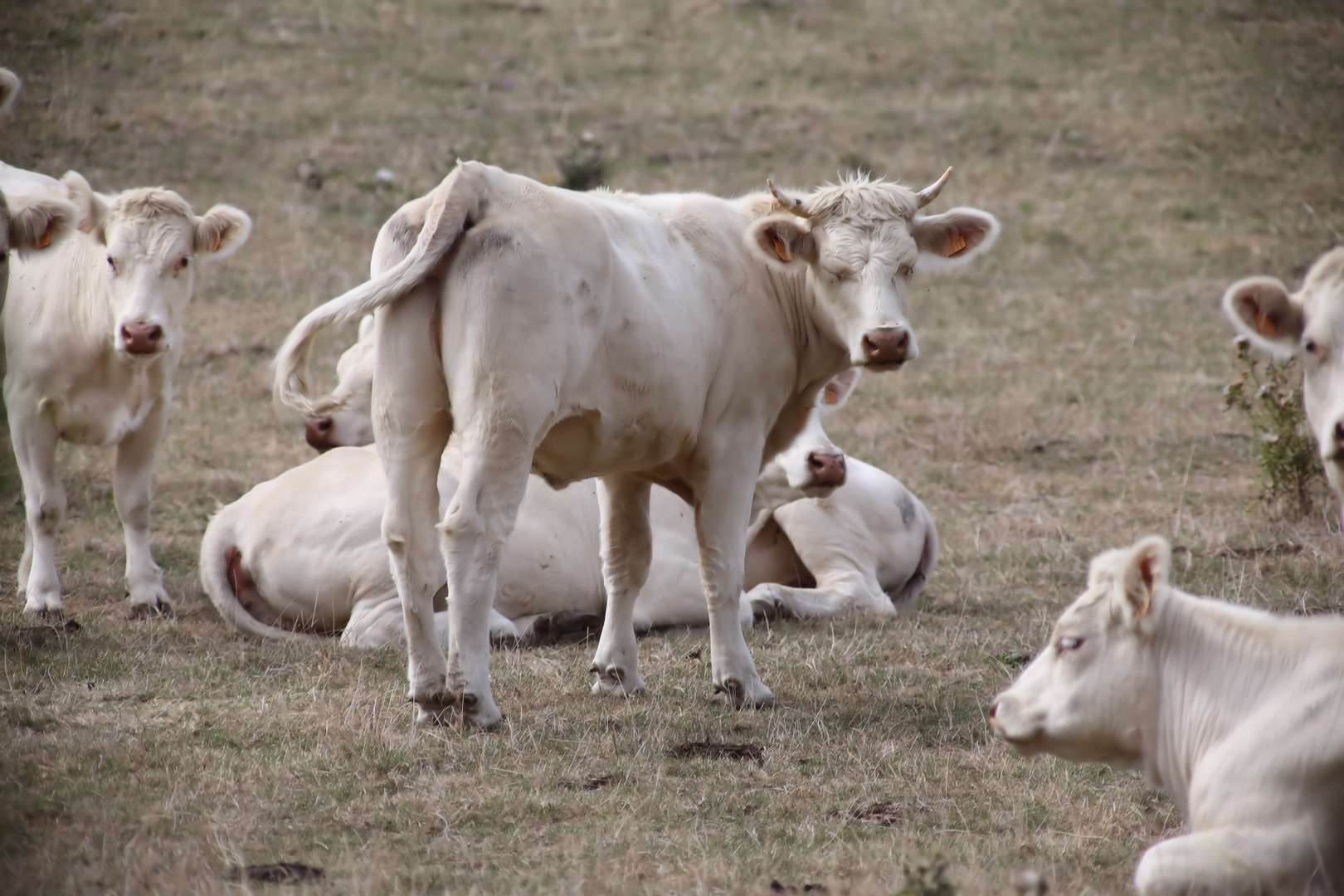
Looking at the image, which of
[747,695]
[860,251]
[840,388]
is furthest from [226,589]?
[860,251]

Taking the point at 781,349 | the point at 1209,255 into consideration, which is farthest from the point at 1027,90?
the point at 781,349

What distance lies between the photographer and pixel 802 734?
534cm

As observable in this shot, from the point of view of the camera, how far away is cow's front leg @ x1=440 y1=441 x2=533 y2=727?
4.96 metres

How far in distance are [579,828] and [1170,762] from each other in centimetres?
165

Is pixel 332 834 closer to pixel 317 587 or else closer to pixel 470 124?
pixel 317 587

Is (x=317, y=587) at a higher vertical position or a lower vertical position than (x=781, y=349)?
lower

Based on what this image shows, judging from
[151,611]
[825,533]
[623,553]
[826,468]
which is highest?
[623,553]

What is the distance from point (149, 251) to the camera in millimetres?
7449

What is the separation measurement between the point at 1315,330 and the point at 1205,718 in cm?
140

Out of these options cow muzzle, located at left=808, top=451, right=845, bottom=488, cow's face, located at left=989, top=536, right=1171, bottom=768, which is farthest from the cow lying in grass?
cow's face, located at left=989, top=536, right=1171, bottom=768

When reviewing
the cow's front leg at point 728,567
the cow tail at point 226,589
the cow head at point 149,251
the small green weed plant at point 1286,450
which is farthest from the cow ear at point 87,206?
the small green weed plant at point 1286,450

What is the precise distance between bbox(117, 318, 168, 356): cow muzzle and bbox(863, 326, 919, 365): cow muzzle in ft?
11.9

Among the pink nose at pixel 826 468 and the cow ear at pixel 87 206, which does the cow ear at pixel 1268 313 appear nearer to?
the pink nose at pixel 826 468

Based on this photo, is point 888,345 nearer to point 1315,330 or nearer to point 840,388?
point 1315,330
